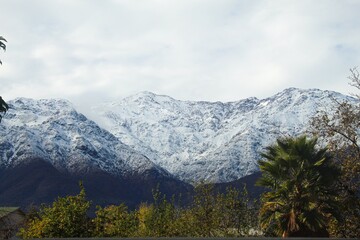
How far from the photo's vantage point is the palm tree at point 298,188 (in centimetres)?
3228

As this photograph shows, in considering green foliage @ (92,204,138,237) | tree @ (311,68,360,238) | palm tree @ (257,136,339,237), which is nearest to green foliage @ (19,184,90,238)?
green foliage @ (92,204,138,237)

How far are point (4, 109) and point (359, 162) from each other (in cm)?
2199

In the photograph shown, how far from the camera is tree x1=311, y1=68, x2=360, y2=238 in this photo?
119 ft

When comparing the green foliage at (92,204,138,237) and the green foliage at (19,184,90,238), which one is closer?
the green foliage at (19,184,90,238)

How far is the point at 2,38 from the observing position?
1216 inches

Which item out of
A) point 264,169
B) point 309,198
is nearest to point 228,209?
point 264,169

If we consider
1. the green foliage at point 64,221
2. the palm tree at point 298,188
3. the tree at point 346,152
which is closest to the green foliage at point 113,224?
the green foliage at point 64,221

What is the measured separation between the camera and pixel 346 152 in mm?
37438

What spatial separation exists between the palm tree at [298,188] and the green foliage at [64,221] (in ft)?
37.6

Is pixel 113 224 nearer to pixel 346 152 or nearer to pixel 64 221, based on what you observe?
pixel 64 221

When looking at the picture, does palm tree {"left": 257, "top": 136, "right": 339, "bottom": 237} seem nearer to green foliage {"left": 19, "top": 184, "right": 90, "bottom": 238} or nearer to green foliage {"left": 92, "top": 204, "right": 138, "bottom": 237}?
green foliage {"left": 92, "top": 204, "right": 138, "bottom": 237}

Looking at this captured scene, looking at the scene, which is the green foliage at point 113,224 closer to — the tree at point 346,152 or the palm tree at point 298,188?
the palm tree at point 298,188

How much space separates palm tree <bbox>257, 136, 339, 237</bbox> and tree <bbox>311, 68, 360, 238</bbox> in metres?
1.49

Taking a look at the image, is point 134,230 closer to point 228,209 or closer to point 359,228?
point 228,209
